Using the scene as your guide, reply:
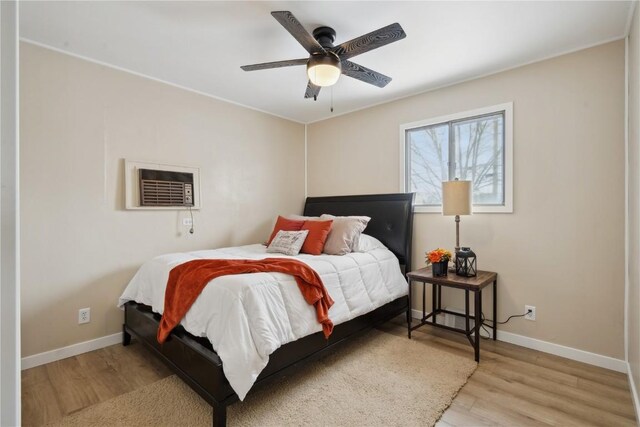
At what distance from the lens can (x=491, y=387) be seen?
6.84ft

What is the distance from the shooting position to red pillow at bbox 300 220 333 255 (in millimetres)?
2984

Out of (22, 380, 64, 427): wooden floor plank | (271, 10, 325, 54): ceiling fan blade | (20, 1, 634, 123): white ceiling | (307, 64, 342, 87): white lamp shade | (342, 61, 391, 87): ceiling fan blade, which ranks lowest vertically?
(22, 380, 64, 427): wooden floor plank

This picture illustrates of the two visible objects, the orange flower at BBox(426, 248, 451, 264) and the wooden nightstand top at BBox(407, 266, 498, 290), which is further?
the orange flower at BBox(426, 248, 451, 264)

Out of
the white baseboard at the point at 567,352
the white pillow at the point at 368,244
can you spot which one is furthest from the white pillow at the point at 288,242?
the white baseboard at the point at 567,352

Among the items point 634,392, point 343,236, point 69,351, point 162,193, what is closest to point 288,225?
point 343,236

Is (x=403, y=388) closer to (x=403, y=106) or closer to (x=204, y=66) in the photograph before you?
(x=403, y=106)

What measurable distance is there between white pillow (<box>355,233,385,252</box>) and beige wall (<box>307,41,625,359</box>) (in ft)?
2.17

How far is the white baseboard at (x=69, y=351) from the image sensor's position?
238 centimetres

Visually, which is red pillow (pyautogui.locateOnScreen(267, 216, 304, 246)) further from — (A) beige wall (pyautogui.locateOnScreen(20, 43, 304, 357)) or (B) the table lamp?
(B) the table lamp

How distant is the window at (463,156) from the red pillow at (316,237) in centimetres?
108

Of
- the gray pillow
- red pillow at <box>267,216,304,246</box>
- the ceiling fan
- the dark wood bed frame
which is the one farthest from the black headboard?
the ceiling fan

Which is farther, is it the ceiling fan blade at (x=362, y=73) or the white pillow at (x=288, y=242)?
the white pillow at (x=288, y=242)

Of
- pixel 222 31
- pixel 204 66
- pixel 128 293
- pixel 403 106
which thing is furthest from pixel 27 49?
pixel 403 106

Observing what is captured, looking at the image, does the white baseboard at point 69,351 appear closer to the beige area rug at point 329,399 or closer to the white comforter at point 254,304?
the white comforter at point 254,304
